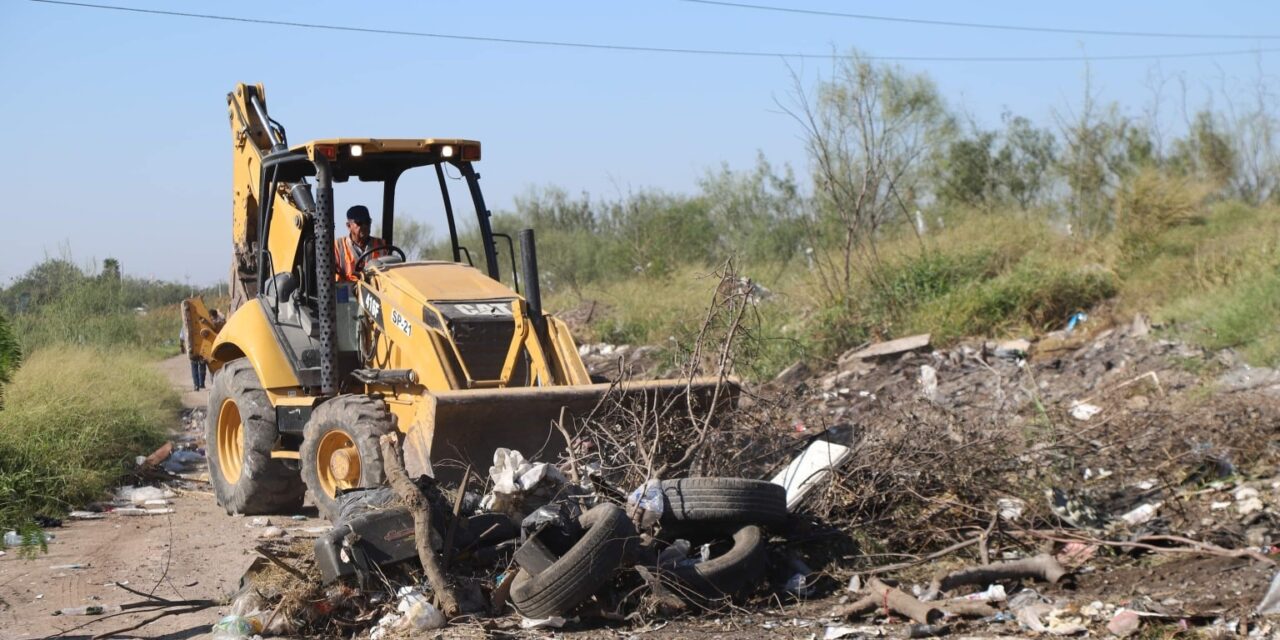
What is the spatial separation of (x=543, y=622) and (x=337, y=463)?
2.38m

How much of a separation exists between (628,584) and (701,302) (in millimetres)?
12225

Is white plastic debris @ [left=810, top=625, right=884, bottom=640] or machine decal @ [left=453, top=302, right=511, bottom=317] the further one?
machine decal @ [left=453, top=302, right=511, bottom=317]

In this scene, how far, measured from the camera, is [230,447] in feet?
29.8

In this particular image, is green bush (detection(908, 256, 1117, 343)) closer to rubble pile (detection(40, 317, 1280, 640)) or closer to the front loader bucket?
rubble pile (detection(40, 317, 1280, 640))

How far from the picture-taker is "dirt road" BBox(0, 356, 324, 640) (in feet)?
18.7

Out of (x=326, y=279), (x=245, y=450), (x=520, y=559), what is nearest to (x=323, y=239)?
(x=326, y=279)

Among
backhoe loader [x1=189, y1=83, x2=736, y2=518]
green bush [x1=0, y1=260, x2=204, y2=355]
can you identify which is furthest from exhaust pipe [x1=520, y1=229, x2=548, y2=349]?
green bush [x1=0, y1=260, x2=204, y2=355]

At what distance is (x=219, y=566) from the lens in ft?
22.9

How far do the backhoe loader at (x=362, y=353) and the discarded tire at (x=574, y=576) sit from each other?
1447 mm

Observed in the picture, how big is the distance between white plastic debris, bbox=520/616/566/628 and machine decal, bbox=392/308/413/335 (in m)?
2.55

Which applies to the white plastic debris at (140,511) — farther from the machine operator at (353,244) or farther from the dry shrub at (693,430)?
the dry shrub at (693,430)

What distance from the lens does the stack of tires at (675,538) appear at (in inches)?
210

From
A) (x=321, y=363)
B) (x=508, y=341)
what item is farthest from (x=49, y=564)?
(x=508, y=341)

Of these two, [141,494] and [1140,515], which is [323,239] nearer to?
[141,494]
